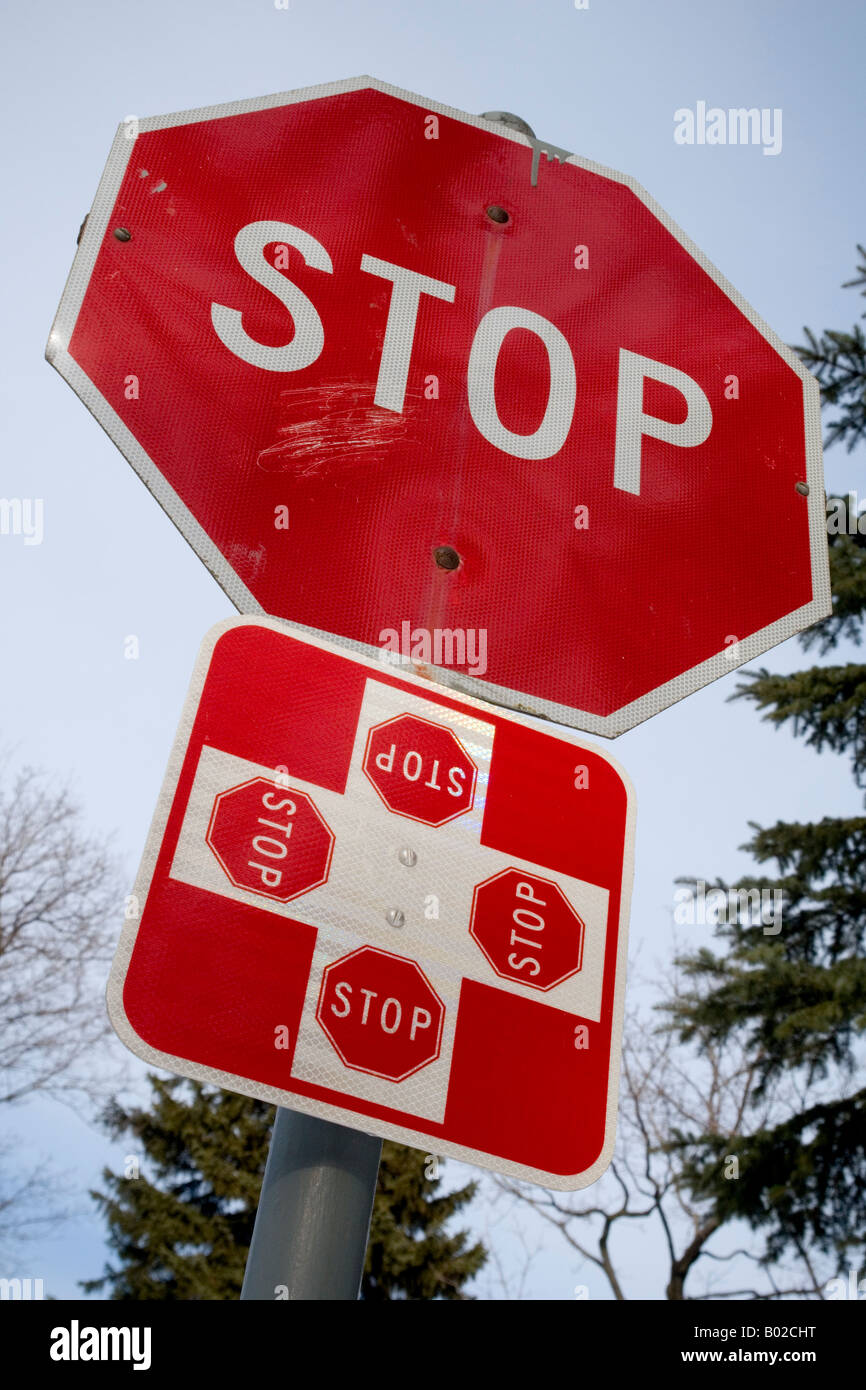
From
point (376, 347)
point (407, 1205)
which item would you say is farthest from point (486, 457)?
point (407, 1205)

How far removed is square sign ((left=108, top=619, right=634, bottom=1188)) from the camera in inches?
35.6

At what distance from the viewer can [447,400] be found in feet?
4.55

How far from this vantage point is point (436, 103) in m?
1.62

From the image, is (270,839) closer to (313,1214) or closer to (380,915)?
(380,915)

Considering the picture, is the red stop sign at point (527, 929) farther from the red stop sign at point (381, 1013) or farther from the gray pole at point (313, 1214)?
the gray pole at point (313, 1214)

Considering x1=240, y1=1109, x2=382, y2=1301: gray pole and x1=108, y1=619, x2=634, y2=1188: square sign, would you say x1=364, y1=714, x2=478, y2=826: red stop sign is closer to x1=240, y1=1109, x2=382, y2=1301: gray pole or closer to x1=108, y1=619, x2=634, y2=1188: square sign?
x1=108, y1=619, x2=634, y2=1188: square sign

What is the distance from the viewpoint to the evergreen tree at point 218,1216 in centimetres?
1480

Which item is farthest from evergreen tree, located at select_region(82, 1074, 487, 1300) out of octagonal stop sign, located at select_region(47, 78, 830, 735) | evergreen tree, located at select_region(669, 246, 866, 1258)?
octagonal stop sign, located at select_region(47, 78, 830, 735)

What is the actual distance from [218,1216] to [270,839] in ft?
53.8

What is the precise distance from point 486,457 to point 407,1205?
15.6 m

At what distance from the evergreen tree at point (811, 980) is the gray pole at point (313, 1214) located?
7.75 metres

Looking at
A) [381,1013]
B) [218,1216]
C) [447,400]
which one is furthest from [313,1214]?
[218,1216]
